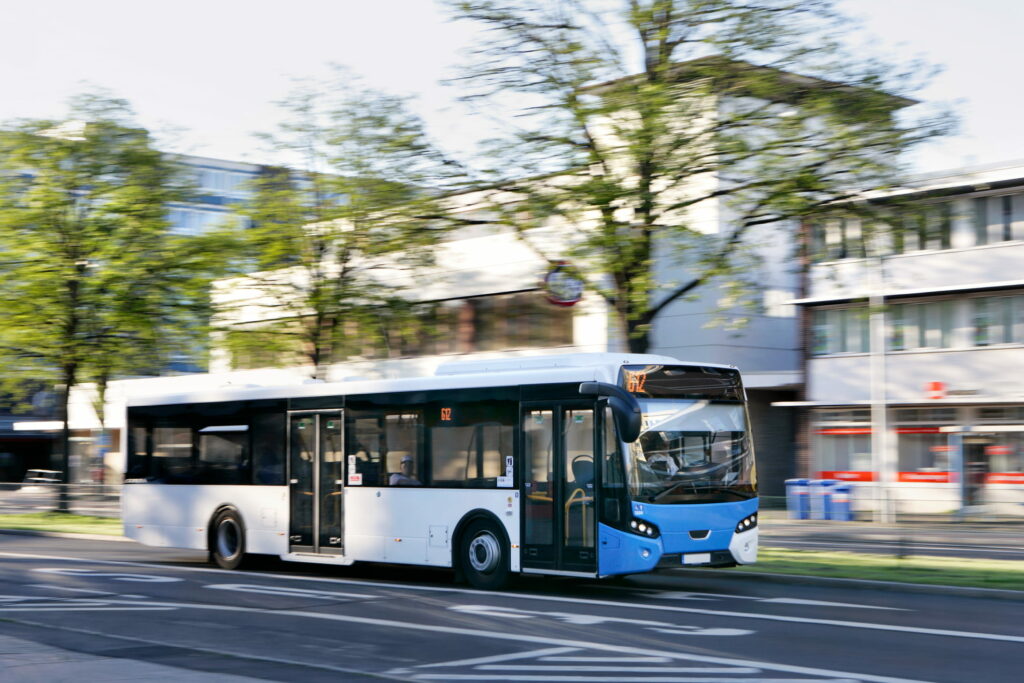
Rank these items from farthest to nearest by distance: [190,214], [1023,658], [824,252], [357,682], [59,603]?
1. [190,214]
2. [824,252]
3. [59,603]
4. [1023,658]
5. [357,682]

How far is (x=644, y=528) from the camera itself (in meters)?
14.9

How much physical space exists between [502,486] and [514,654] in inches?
223

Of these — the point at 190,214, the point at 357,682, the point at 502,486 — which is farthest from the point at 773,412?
the point at 357,682

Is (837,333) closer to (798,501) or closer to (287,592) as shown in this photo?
(798,501)

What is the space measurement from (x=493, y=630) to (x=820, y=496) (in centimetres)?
2228

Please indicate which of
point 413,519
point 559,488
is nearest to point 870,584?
point 559,488

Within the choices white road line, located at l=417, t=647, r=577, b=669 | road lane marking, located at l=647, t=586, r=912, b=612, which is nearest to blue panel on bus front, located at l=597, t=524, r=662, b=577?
road lane marking, located at l=647, t=586, r=912, b=612

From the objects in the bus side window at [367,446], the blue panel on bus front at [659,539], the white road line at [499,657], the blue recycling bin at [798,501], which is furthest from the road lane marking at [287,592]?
the blue recycling bin at [798,501]

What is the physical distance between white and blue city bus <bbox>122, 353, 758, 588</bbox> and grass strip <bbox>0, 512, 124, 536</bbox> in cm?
1012

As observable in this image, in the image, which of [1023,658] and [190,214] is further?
[190,214]

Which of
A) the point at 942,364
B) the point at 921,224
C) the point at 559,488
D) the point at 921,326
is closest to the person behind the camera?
the point at 559,488

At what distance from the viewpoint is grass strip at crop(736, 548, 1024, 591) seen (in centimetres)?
1670

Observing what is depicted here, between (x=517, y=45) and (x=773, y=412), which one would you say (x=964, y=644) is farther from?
(x=773, y=412)

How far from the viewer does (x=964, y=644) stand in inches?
443
